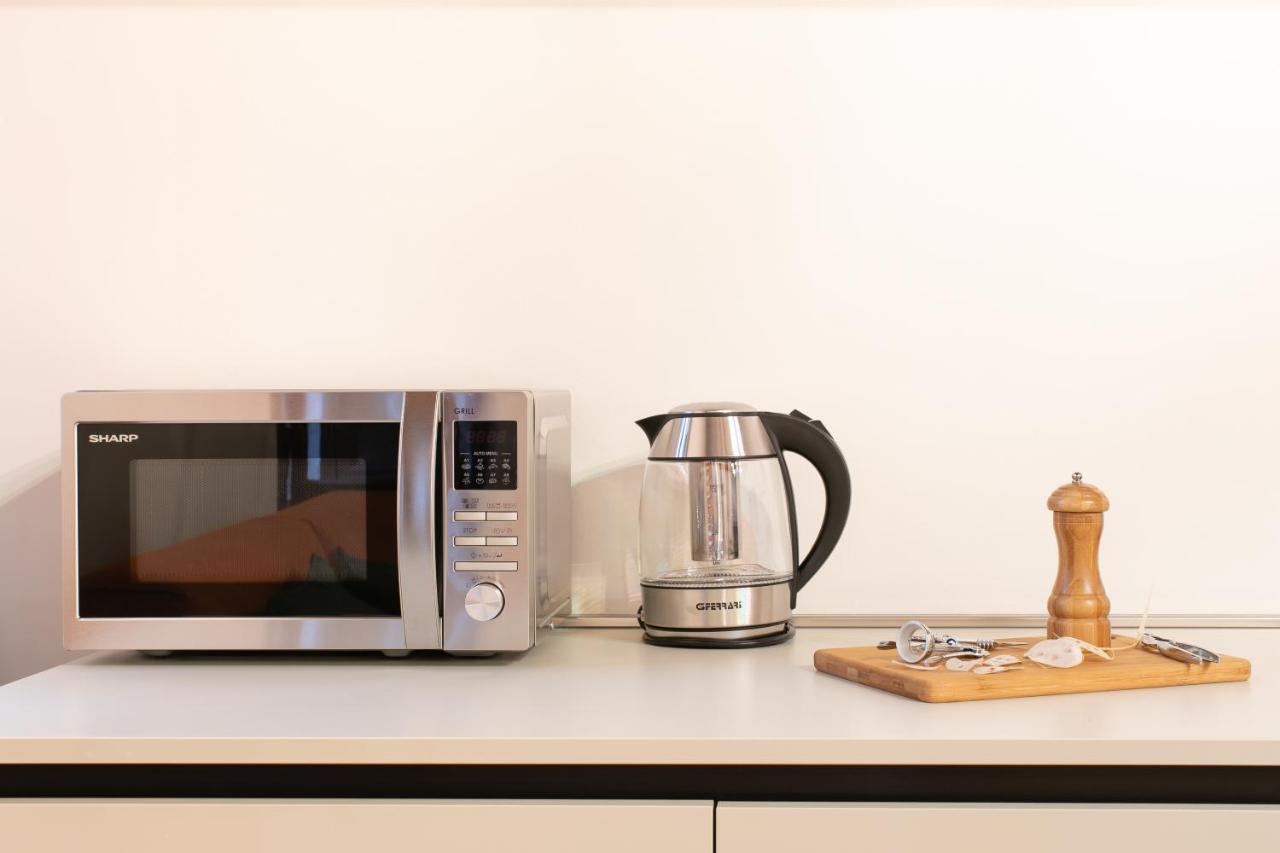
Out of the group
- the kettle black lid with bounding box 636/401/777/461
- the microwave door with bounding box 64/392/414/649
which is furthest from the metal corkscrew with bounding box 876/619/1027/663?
the microwave door with bounding box 64/392/414/649

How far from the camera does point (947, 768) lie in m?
0.87

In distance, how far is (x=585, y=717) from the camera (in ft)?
3.03

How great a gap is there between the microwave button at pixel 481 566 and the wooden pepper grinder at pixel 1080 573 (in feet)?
1.85

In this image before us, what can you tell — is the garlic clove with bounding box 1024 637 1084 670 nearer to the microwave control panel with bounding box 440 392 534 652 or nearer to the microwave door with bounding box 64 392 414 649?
the microwave control panel with bounding box 440 392 534 652

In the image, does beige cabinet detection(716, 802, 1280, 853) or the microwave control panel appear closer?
beige cabinet detection(716, 802, 1280, 853)

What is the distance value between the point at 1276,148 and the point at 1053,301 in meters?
0.33

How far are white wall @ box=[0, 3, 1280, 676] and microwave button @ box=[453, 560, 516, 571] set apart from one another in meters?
0.31

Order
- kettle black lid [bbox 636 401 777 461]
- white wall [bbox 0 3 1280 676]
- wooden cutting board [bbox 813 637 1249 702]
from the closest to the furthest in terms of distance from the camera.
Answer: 1. wooden cutting board [bbox 813 637 1249 702]
2. kettle black lid [bbox 636 401 777 461]
3. white wall [bbox 0 3 1280 676]

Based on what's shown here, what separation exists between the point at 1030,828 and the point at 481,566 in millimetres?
A: 560

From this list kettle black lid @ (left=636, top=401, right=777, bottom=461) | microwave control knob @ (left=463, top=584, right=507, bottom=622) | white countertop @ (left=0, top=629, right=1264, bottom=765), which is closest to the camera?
white countertop @ (left=0, top=629, right=1264, bottom=765)

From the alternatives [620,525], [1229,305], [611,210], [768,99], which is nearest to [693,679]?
[620,525]

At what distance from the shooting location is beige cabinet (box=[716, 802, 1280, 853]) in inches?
33.6

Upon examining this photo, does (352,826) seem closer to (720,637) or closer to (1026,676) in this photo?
(720,637)

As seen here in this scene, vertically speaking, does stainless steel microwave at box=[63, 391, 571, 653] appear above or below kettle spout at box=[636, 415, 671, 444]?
below
